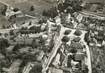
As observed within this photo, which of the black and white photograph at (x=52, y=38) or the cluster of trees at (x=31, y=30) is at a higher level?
the cluster of trees at (x=31, y=30)

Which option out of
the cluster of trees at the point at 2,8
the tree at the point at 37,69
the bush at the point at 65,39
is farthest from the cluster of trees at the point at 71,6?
the tree at the point at 37,69

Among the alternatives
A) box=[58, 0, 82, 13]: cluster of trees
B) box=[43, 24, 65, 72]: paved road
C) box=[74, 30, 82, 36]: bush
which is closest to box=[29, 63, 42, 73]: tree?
box=[43, 24, 65, 72]: paved road

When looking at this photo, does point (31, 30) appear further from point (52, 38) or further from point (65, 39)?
point (65, 39)

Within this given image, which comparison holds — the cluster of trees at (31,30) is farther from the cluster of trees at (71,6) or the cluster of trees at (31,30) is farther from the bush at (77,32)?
the cluster of trees at (71,6)

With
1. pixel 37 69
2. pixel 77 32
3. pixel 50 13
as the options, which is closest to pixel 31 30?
pixel 77 32

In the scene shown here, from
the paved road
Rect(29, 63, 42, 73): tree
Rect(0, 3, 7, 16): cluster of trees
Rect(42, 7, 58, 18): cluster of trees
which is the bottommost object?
the paved road

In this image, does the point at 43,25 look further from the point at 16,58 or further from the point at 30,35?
the point at 16,58

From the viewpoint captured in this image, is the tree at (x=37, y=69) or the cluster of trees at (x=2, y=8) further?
the cluster of trees at (x=2, y=8)

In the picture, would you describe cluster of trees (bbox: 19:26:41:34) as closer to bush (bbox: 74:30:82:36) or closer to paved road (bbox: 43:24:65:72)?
paved road (bbox: 43:24:65:72)

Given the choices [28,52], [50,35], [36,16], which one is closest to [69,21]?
[36,16]
